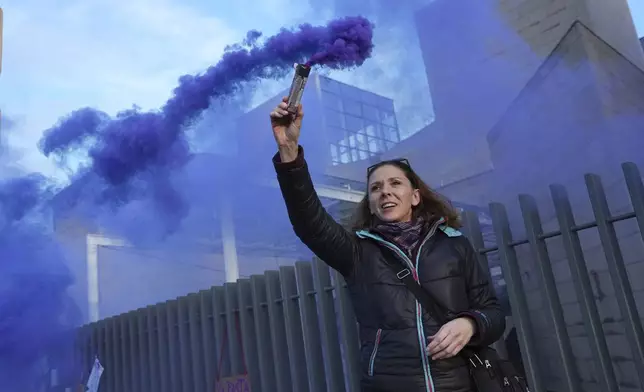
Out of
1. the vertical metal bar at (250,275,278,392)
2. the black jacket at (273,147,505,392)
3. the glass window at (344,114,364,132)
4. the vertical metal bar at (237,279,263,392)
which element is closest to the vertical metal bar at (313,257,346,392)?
the vertical metal bar at (250,275,278,392)

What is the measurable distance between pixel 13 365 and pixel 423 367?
6940 mm

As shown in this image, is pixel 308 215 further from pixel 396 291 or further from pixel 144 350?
pixel 144 350

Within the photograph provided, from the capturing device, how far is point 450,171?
732 centimetres

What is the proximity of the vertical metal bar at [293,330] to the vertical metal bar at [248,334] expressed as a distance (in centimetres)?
44

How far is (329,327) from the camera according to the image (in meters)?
3.87

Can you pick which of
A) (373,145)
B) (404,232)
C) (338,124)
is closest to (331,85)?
(338,124)

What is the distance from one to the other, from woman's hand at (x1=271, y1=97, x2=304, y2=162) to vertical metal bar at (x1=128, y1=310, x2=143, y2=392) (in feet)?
15.6

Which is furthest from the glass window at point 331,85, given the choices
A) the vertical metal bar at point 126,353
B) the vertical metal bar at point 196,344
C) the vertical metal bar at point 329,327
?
the vertical metal bar at point 329,327

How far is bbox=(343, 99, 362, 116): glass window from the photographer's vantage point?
803cm

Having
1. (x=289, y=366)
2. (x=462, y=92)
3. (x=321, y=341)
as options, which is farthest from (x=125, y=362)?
(x=462, y=92)

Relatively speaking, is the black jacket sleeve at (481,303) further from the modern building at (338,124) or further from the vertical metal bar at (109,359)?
the modern building at (338,124)

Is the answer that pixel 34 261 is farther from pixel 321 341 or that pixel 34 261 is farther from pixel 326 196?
pixel 321 341

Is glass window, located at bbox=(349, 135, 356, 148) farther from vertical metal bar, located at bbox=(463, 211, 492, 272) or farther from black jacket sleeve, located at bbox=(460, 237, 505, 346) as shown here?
black jacket sleeve, located at bbox=(460, 237, 505, 346)

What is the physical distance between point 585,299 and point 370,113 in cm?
536
